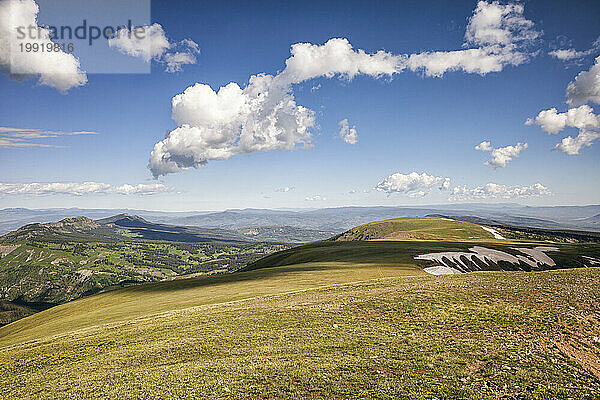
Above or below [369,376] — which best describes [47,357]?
below

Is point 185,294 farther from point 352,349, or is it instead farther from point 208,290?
point 352,349

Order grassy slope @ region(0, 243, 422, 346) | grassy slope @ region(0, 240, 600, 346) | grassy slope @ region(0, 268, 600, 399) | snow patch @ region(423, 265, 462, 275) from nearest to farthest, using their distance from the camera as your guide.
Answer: grassy slope @ region(0, 268, 600, 399)
grassy slope @ region(0, 243, 422, 346)
grassy slope @ region(0, 240, 600, 346)
snow patch @ region(423, 265, 462, 275)

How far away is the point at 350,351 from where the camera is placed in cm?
2305

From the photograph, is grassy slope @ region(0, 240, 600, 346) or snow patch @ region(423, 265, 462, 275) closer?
grassy slope @ region(0, 240, 600, 346)

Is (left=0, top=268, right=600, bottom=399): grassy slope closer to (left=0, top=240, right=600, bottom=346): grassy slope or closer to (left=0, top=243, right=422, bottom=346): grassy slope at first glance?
(left=0, top=243, right=422, bottom=346): grassy slope

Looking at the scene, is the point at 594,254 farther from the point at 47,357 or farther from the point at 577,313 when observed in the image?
the point at 47,357

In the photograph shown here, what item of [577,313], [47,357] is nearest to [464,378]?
[577,313]

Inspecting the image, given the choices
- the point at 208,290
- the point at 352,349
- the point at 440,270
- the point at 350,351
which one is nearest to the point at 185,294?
the point at 208,290

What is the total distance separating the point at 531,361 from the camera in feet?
66.9

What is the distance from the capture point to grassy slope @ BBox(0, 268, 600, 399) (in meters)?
18.2

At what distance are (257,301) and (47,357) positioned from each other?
2161 cm

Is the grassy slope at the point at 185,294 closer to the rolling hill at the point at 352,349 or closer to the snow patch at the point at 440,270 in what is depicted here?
the snow patch at the point at 440,270

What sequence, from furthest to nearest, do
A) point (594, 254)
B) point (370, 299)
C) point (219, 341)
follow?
1. point (594, 254)
2. point (370, 299)
3. point (219, 341)

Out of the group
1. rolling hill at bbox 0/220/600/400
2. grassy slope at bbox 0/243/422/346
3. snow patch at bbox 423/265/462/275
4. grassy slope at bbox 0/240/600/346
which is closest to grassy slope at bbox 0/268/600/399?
rolling hill at bbox 0/220/600/400
